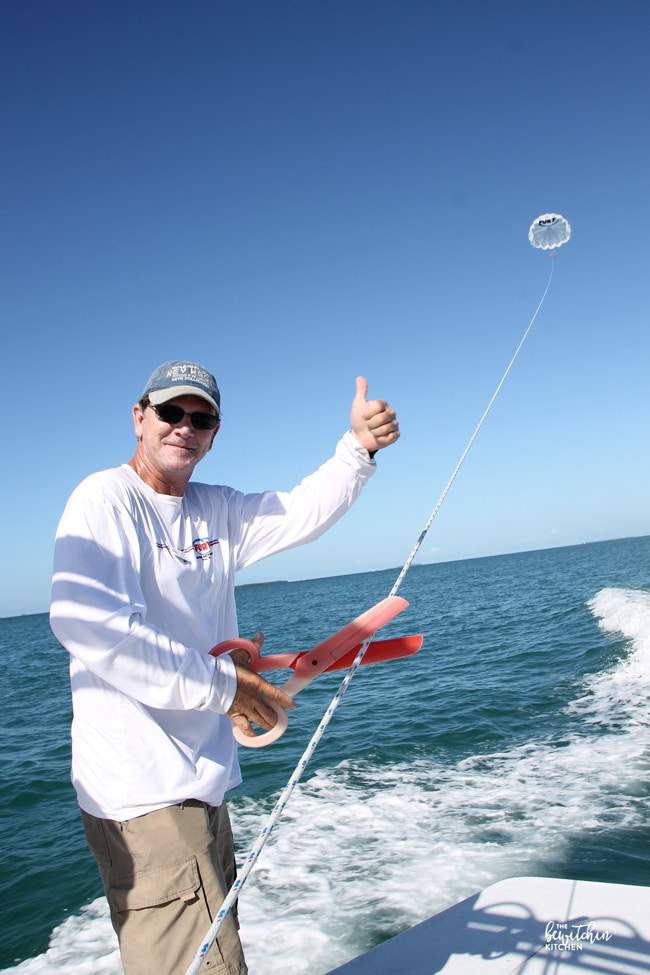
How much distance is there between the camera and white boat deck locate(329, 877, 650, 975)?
114 inches

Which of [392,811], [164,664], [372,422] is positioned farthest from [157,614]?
[392,811]

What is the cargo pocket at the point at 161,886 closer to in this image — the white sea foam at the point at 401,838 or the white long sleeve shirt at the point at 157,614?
the white long sleeve shirt at the point at 157,614

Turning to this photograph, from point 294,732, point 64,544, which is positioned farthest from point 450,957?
point 294,732

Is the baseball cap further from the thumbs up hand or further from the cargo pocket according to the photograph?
the cargo pocket

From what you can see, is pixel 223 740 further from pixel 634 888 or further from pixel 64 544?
pixel 634 888

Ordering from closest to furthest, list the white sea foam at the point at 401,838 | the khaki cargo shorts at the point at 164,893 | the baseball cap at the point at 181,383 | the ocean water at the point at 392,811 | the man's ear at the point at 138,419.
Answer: the khaki cargo shorts at the point at 164,893 < the baseball cap at the point at 181,383 < the man's ear at the point at 138,419 < the white sea foam at the point at 401,838 < the ocean water at the point at 392,811

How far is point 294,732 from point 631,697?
5675mm

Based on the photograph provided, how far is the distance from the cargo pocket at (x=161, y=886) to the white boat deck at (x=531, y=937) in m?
1.61

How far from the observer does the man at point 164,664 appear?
Result: 176 centimetres

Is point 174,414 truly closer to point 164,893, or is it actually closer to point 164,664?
point 164,664

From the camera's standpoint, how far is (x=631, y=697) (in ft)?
33.3

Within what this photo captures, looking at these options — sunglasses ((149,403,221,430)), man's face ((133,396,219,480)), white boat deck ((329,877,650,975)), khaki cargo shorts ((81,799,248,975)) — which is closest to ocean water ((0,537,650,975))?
white boat deck ((329,877,650,975))

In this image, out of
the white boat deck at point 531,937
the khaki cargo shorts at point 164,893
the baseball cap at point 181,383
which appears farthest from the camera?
the white boat deck at point 531,937

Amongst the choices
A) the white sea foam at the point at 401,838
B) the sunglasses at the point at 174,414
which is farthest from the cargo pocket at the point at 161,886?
the white sea foam at the point at 401,838
